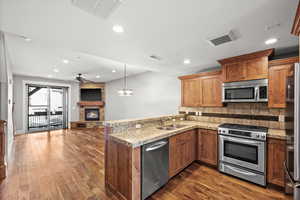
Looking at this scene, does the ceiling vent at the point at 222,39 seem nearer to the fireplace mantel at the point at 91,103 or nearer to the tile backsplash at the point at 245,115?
the tile backsplash at the point at 245,115

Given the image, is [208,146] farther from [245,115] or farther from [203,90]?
[203,90]

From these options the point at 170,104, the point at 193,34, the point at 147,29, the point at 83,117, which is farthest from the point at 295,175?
the point at 83,117

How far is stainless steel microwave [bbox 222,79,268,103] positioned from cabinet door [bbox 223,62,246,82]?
0.11m

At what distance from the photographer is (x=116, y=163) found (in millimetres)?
2035

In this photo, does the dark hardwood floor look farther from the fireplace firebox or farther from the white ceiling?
the fireplace firebox

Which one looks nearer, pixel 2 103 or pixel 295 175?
pixel 295 175

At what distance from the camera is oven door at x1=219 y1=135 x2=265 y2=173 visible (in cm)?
226

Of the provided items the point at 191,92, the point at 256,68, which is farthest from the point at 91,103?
the point at 256,68

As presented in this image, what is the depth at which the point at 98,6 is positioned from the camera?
4.71 feet

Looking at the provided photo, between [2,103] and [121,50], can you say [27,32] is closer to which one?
[121,50]

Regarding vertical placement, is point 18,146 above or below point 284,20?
below

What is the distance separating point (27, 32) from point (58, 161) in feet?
9.46

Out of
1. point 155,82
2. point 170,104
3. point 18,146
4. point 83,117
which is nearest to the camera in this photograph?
point 18,146

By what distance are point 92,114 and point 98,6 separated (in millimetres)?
7340
